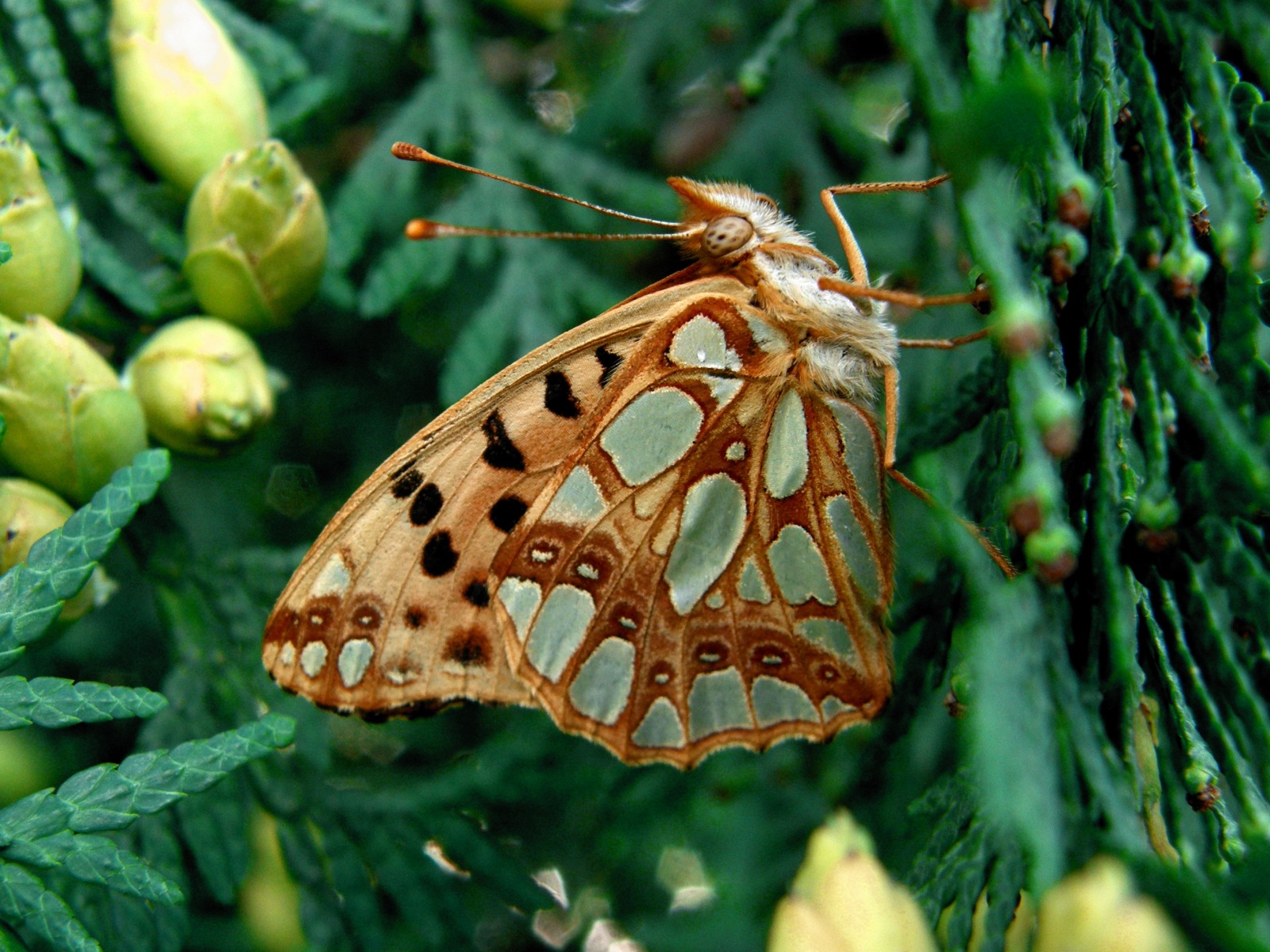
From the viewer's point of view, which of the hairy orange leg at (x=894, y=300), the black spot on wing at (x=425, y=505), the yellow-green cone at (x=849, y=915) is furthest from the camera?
the black spot on wing at (x=425, y=505)

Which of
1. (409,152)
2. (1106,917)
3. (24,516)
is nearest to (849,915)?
(1106,917)

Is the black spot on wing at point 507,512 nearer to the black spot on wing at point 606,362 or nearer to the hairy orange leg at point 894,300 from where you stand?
the black spot on wing at point 606,362

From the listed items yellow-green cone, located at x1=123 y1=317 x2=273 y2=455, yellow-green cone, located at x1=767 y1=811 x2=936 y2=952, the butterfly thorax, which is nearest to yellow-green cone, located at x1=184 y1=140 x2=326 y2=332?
yellow-green cone, located at x1=123 y1=317 x2=273 y2=455

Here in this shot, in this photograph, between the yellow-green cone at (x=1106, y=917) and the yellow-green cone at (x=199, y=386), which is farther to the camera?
the yellow-green cone at (x=199, y=386)

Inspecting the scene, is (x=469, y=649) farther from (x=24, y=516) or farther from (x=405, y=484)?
(x=24, y=516)

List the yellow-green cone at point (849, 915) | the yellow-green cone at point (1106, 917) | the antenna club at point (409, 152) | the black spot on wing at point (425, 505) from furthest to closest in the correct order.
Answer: the antenna club at point (409, 152), the black spot on wing at point (425, 505), the yellow-green cone at point (849, 915), the yellow-green cone at point (1106, 917)

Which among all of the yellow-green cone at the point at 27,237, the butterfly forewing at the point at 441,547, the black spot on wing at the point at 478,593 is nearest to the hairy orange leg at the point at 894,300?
the butterfly forewing at the point at 441,547

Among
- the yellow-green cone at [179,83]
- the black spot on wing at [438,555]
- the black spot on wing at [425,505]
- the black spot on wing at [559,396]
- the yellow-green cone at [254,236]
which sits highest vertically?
the yellow-green cone at [179,83]

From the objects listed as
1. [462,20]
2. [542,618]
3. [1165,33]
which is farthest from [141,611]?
[1165,33]
